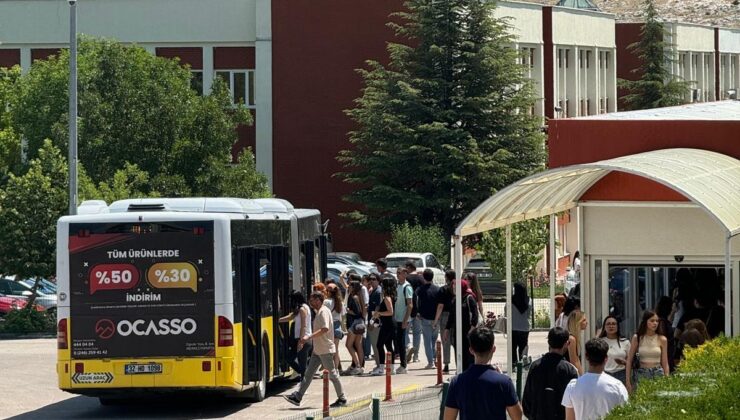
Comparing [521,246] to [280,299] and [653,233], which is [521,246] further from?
[653,233]

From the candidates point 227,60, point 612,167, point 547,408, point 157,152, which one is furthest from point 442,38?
point 547,408

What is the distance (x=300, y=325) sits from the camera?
74.6 ft

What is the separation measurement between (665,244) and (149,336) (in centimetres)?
665

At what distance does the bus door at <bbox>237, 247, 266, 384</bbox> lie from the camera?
2148 cm

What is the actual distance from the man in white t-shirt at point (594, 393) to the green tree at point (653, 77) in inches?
2768

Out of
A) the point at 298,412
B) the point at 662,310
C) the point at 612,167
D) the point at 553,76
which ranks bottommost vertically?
the point at 298,412

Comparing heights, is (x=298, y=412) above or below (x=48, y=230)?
below

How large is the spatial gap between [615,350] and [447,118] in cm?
4030

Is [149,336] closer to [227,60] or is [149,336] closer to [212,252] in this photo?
[212,252]

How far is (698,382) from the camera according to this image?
37.7 feet

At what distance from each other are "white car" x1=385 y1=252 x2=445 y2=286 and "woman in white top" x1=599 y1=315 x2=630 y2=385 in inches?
1283

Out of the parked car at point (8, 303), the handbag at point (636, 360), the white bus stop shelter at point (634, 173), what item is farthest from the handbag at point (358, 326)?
the parked car at point (8, 303)

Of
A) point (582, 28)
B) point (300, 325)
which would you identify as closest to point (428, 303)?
point (300, 325)

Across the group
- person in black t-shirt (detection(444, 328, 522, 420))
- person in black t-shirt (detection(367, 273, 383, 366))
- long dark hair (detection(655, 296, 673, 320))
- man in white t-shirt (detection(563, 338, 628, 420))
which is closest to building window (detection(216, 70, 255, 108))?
person in black t-shirt (detection(367, 273, 383, 366))
